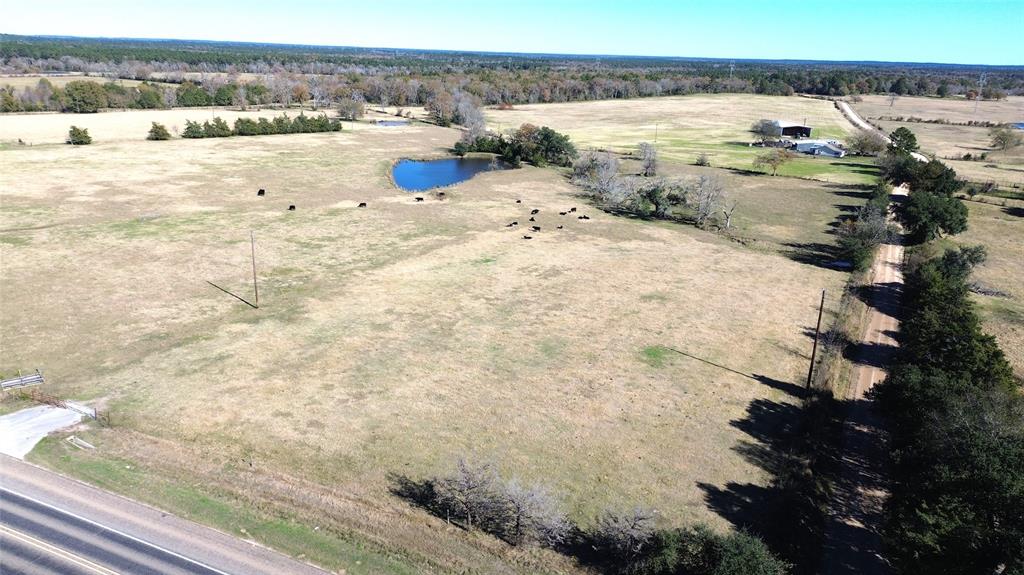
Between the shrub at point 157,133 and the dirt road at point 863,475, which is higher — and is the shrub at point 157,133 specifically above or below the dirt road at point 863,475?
above

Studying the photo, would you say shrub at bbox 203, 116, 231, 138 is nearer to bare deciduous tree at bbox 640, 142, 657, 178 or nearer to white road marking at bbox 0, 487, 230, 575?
bare deciduous tree at bbox 640, 142, 657, 178

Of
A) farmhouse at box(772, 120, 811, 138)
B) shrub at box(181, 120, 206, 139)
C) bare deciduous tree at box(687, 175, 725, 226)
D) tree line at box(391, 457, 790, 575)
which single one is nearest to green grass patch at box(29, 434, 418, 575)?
tree line at box(391, 457, 790, 575)

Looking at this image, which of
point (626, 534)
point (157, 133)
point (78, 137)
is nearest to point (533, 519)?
point (626, 534)

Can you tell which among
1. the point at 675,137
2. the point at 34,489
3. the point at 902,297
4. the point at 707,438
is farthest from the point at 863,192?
the point at 34,489

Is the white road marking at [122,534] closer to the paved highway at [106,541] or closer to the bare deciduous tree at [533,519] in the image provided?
the paved highway at [106,541]

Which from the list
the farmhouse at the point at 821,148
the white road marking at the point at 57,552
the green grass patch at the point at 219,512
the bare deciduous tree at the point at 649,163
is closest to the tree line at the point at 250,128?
the bare deciduous tree at the point at 649,163
